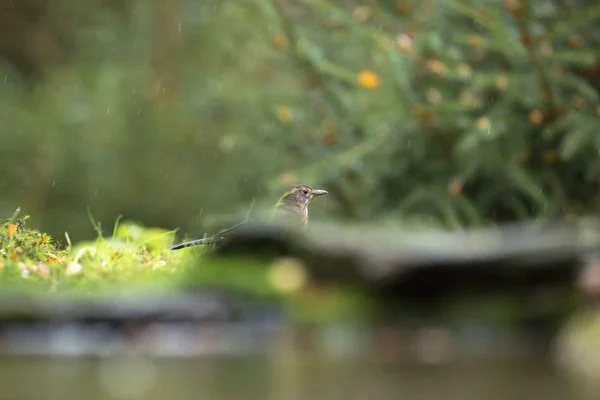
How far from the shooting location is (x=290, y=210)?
1687 mm

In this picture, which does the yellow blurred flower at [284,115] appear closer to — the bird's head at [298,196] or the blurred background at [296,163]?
the blurred background at [296,163]

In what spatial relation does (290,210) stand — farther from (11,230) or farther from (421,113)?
(421,113)

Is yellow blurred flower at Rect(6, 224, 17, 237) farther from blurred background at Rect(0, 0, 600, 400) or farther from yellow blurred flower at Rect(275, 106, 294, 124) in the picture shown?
yellow blurred flower at Rect(275, 106, 294, 124)

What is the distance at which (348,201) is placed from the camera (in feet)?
18.7

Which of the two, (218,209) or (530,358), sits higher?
(218,209)

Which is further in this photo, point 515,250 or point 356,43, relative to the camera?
point 356,43

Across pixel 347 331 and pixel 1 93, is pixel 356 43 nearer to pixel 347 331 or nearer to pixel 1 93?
pixel 347 331

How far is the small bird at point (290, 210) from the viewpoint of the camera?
1.30m

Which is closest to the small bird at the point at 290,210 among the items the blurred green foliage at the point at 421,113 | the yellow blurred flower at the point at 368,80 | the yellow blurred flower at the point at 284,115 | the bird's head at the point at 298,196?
the bird's head at the point at 298,196

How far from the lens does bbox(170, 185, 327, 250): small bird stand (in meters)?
1.30

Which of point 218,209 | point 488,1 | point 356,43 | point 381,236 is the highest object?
point 218,209

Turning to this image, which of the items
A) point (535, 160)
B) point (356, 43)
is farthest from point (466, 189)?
point (356, 43)

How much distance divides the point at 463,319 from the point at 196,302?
0.32 metres

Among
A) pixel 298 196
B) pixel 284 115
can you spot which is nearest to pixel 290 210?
pixel 298 196
